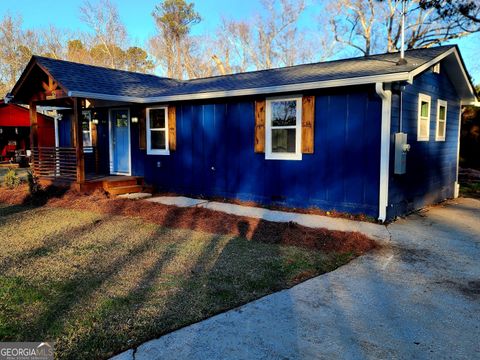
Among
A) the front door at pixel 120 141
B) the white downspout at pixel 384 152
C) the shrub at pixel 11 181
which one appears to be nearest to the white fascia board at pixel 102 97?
the front door at pixel 120 141

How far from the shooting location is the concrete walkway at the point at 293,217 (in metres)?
6.42

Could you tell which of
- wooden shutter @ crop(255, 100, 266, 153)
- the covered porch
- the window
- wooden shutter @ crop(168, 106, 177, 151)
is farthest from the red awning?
wooden shutter @ crop(255, 100, 266, 153)

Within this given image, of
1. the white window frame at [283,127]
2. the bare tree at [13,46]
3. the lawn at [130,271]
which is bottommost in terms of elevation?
the lawn at [130,271]

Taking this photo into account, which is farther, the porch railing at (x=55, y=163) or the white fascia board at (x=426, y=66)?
the porch railing at (x=55, y=163)

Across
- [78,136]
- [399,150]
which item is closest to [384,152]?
[399,150]

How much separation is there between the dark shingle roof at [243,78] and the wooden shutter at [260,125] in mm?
408

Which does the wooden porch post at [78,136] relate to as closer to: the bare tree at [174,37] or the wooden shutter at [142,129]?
the wooden shutter at [142,129]

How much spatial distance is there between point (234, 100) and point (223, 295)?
229 inches

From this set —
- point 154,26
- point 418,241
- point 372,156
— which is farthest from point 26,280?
point 154,26

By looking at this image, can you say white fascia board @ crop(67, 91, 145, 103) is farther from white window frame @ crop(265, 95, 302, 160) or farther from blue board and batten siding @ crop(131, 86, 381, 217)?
white window frame @ crop(265, 95, 302, 160)

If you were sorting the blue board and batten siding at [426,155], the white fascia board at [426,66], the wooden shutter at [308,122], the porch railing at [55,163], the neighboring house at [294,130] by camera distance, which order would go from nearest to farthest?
1. the white fascia board at [426,66]
2. the neighboring house at [294,130]
3. the blue board and batten siding at [426,155]
4. the wooden shutter at [308,122]
5. the porch railing at [55,163]

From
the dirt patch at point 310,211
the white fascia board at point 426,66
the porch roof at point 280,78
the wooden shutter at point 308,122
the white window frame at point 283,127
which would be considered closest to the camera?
the white fascia board at point 426,66

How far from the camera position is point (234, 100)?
28.8 feet

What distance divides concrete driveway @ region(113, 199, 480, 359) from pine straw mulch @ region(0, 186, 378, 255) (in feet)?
2.23
